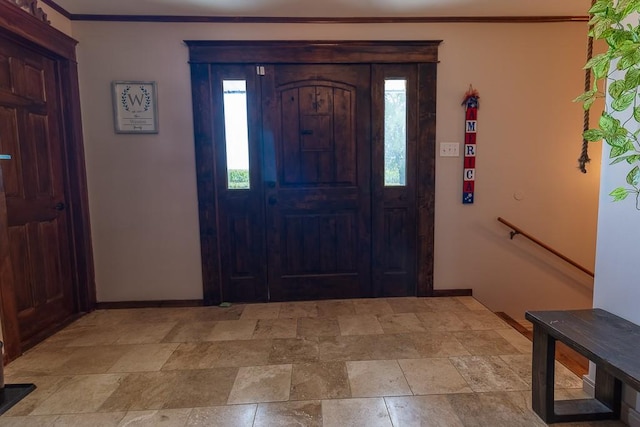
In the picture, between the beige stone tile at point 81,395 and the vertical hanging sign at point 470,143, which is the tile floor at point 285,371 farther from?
the vertical hanging sign at point 470,143

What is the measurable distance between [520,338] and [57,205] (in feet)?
11.9

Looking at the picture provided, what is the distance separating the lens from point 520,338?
233cm

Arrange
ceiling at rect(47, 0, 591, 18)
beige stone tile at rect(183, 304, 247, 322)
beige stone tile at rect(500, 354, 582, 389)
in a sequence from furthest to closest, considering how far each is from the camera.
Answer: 1. beige stone tile at rect(183, 304, 247, 322)
2. ceiling at rect(47, 0, 591, 18)
3. beige stone tile at rect(500, 354, 582, 389)

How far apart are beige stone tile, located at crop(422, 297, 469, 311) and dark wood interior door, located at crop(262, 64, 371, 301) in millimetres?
542

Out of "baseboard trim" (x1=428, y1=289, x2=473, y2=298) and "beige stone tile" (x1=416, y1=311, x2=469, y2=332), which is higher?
"baseboard trim" (x1=428, y1=289, x2=473, y2=298)

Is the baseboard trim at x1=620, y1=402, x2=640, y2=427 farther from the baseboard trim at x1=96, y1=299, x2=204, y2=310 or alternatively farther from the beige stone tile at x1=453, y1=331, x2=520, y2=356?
the baseboard trim at x1=96, y1=299, x2=204, y2=310

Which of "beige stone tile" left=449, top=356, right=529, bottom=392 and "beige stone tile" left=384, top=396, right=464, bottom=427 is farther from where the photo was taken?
"beige stone tile" left=449, top=356, right=529, bottom=392

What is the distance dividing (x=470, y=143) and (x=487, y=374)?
6.37ft

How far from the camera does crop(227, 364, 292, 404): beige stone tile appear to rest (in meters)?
1.76

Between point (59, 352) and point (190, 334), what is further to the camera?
point (190, 334)

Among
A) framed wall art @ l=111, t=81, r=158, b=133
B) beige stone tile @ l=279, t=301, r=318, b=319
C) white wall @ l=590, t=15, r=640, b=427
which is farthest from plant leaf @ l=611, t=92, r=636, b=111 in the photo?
framed wall art @ l=111, t=81, r=158, b=133

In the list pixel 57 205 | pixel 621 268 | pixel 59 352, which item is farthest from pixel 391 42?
pixel 59 352

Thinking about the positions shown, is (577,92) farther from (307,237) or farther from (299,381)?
(299,381)

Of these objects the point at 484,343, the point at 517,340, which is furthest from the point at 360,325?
the point at 517,340
